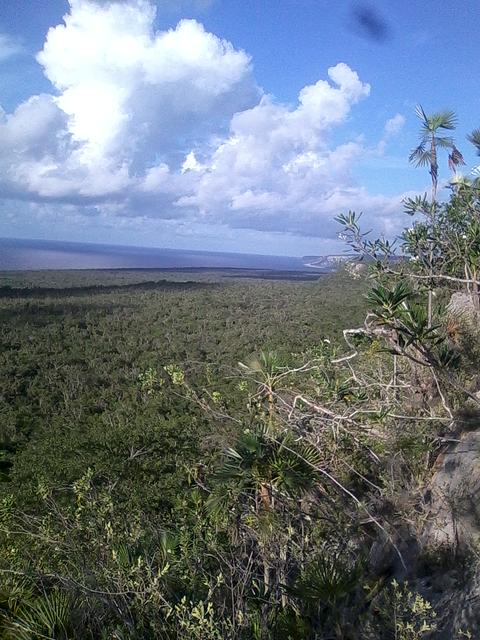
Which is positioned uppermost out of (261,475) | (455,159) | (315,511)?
(455,159)

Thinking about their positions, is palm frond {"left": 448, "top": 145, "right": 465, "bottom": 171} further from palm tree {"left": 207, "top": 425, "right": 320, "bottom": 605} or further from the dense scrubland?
palm tree {"left": 207, "top": 425, "right": 320, "bottom": 605}

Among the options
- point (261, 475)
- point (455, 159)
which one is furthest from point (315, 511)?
point (455, 159)

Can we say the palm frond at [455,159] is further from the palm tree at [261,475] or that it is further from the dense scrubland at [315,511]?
the palm tree at [261,475]

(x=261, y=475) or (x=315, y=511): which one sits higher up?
(x=261, y=475)

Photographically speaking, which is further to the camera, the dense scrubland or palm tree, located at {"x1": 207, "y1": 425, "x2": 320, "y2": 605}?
palm tree, located at {"x1": 207, "y1": 425, "x2": 320, "y2": 605}

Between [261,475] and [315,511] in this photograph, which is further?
[315,511]

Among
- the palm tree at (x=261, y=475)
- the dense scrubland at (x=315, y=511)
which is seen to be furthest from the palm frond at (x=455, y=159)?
the palm tree at (x=261, y=475)

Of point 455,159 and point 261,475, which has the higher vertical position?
point 455,159

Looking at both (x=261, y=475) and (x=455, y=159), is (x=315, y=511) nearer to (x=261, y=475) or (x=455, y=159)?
(x=261, y=475)

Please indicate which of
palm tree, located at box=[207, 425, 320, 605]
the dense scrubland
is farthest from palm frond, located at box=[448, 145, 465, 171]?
palm tree, located at box=[207, 425, 320, 605]

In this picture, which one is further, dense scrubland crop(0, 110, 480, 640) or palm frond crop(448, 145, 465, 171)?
palm frond crop(448, 145, 465, 171)

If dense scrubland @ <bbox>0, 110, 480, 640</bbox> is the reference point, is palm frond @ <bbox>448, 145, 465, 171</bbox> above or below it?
above

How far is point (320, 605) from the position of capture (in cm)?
338

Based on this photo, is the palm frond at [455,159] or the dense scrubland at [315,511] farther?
the palm frond at [455,159]
